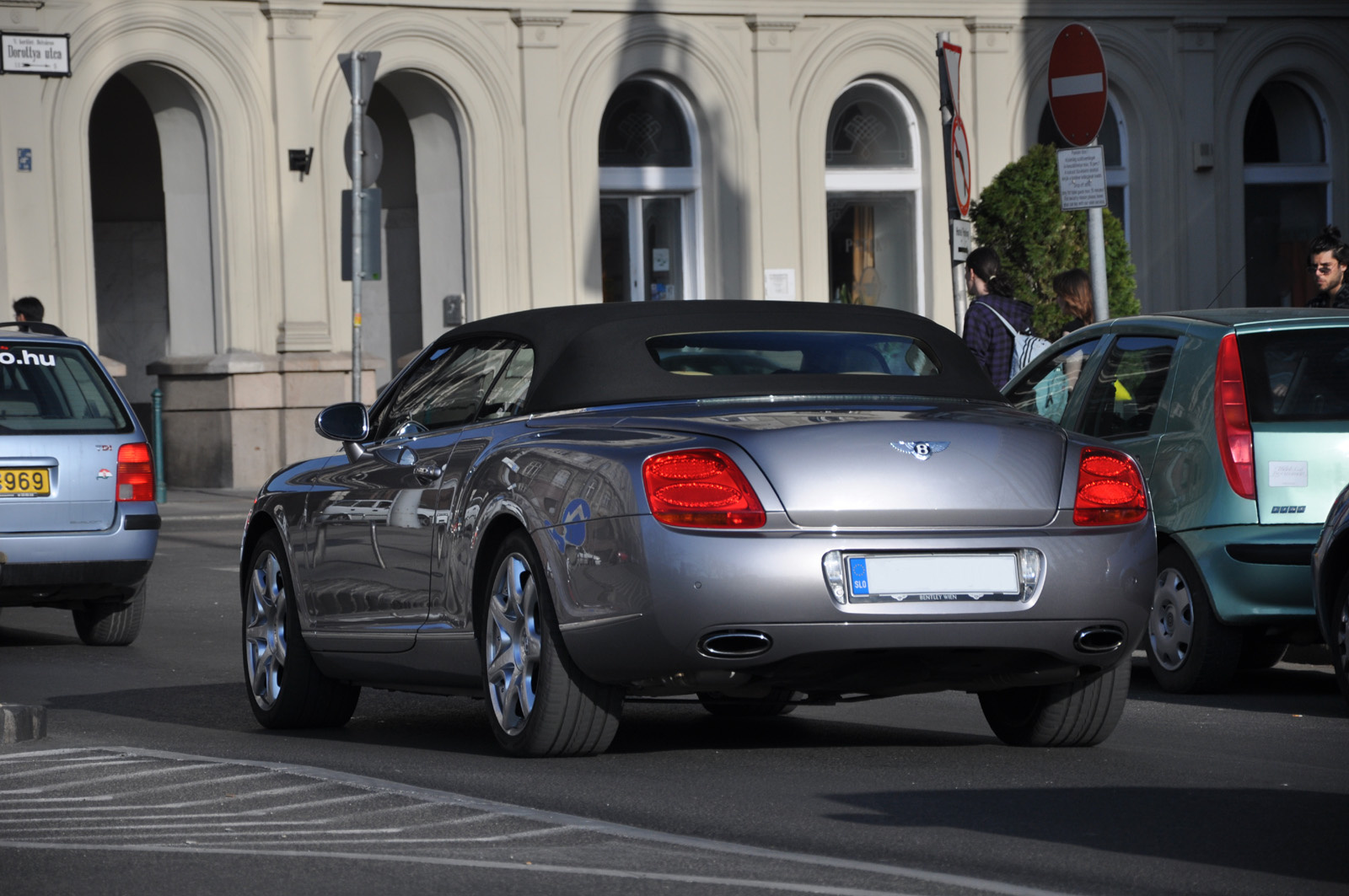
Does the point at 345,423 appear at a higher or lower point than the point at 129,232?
lower

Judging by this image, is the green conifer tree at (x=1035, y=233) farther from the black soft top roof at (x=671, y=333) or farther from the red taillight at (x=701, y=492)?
the red taillight at (x=701, y=492)

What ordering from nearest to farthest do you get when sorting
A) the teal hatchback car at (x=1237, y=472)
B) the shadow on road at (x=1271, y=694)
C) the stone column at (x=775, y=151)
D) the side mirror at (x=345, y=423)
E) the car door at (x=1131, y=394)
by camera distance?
the side mirror at (x=345, y=423), the shadow on road at (x=1271, y=694), the teal hatchback car at (x=1237, y=472), the car door at (x=1131, y=394), the stone column at (x=775, y=151)

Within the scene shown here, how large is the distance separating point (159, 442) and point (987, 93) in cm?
1112

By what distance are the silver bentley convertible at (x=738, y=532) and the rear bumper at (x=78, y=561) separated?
4.09m

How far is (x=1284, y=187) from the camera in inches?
1201

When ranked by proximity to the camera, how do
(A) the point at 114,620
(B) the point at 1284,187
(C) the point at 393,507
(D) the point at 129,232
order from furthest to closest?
1. (B) the point at 1284,187
2. (D) the point at 129,232
3. (A) the point at 114,620
4. (C) the point at 393,507

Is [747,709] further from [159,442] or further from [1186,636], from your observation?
[159,442]

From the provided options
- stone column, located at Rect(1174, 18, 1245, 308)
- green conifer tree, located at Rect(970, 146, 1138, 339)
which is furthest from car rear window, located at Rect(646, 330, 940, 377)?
stone column, located at Rect(1174, 18, 1245, 308)

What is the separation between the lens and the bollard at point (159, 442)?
2247 cm

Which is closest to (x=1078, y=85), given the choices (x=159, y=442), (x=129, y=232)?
(x=159, y=442)

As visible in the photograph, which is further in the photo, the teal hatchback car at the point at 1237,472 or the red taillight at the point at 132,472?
the red taillight at the point at 132,472

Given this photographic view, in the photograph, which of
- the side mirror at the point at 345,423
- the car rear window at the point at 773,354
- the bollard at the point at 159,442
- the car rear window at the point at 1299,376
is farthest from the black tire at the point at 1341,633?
the bollard at the point at 159,442

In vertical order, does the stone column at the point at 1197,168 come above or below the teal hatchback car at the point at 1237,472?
above

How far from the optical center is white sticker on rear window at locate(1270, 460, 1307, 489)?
861cm
